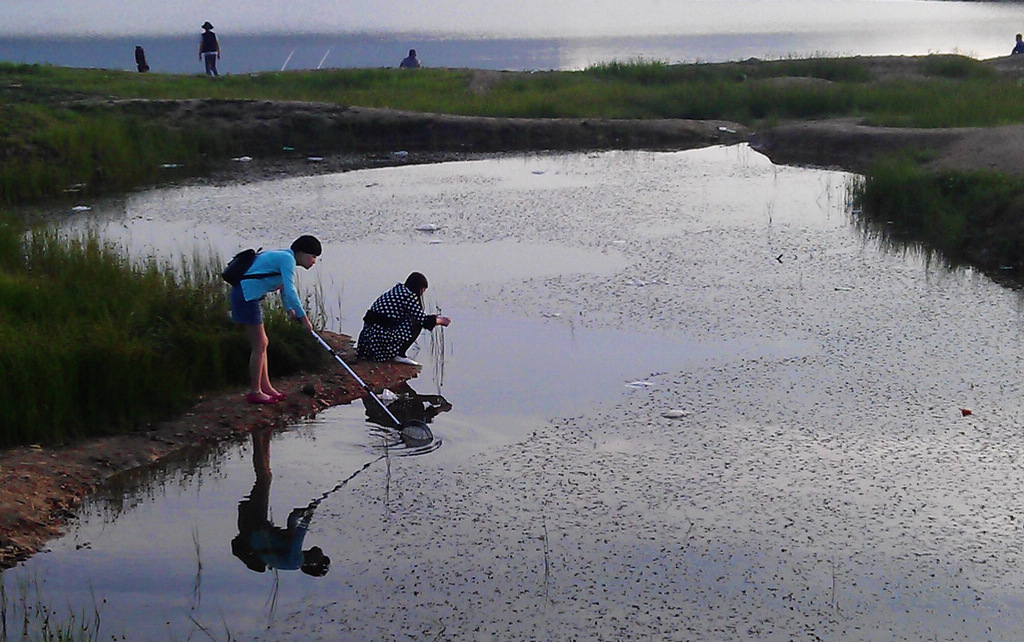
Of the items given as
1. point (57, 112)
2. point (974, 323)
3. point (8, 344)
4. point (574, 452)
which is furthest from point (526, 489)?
point (57, 112)

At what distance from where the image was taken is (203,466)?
289 inches

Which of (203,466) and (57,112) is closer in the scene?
(203,466)

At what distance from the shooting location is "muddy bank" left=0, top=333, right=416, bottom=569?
630 cm

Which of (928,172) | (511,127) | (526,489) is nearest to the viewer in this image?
(526,489)

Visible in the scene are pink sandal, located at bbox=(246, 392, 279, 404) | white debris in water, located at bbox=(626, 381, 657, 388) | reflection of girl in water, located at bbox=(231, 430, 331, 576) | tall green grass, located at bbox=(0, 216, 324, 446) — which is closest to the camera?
reflection of girl in water, located at bbox=(231, 430, 331, 576)

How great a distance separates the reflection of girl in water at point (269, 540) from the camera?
6.01 meters

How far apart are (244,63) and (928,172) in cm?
5199

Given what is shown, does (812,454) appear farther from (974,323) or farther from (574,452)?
(974,323)

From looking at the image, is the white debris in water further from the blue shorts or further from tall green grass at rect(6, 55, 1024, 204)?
tall green grass at rect(6, 55, 1024, 204)

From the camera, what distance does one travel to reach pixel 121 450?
24.0 feet

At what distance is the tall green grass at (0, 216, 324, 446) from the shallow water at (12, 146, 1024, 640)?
0.80 metres

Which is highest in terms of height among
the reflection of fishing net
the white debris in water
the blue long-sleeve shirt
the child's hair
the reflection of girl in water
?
the blue long-sleeve shirt

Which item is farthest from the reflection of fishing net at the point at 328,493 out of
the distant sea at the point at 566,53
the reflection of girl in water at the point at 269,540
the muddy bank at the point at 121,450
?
the distant sea at the point at 566,53

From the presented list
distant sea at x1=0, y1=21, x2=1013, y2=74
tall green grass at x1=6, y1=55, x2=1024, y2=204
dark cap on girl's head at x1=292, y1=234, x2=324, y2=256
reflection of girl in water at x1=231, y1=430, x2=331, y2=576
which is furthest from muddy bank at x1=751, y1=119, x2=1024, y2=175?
distant sea at x1=0, y1=21, x2=1013, y2=74
